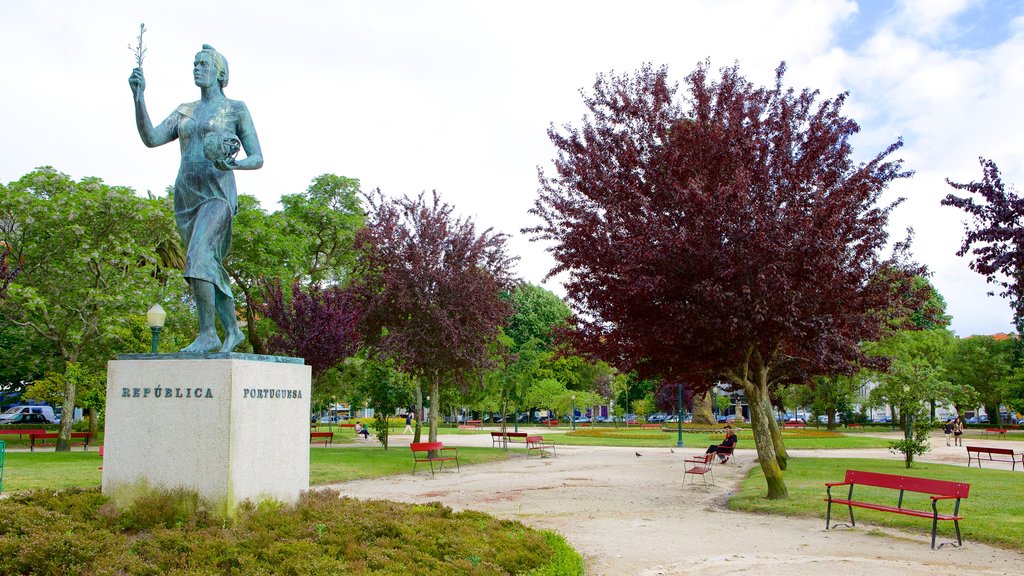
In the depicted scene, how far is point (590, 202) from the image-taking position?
47.6 ft

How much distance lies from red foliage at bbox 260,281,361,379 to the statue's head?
15.0 metres

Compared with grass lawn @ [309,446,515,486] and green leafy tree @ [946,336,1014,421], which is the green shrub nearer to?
grass lawn @ [309,446,515,486]

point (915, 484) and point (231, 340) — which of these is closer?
Result: point (231, 340)

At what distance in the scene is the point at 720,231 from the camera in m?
12.3

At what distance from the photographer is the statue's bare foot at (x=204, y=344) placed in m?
7.68

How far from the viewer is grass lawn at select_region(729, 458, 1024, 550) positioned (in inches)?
390

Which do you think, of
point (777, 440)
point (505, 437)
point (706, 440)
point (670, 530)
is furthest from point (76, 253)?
point (706, 440)

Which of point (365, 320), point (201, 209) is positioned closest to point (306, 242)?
point (365, 320)

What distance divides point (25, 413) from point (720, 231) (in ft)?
209

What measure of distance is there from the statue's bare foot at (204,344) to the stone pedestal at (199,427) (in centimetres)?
34

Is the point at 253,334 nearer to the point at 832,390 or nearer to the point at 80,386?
the point at 80,386

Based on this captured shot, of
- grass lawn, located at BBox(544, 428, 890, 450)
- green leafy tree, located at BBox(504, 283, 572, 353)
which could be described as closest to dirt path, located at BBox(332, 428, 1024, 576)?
grass lawn, located at BBox(544, 428, 890, 450)

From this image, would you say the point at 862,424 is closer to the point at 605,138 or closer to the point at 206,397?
the point at 605,138

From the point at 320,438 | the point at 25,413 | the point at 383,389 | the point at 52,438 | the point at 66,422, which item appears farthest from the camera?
the point at 25,413
